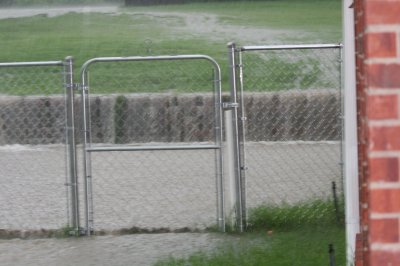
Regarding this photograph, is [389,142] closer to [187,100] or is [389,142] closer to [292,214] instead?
[292,214]

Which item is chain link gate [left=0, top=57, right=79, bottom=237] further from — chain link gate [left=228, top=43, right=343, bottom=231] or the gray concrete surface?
chain link gate [left=228, top=43, right=343, bottom=231]

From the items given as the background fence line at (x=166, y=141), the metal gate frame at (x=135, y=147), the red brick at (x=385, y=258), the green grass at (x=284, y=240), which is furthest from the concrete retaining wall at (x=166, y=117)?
the red brick at (x=385, y=258)

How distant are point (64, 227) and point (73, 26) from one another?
655 cm

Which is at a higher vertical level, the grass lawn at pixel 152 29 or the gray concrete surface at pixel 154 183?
the grass lawn at pixel 152 29

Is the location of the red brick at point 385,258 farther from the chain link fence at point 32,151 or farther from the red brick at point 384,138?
the chain link fence at point 32,151

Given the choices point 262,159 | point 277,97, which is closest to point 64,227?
point 262,159

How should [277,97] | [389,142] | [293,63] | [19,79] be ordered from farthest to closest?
[19,79]
[277,97]
[293,63]
[389,142]

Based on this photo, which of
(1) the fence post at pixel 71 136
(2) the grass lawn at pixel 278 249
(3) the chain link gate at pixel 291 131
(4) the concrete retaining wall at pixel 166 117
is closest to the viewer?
(2) the grass lawn at pixel 278 249

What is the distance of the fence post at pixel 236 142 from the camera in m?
7.68

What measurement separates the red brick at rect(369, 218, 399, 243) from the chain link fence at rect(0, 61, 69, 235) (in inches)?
248

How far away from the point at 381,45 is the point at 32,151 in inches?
371

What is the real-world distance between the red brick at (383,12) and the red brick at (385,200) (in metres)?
0.43

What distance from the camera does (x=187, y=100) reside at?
12.7 metres

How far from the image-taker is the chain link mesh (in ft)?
31.1
